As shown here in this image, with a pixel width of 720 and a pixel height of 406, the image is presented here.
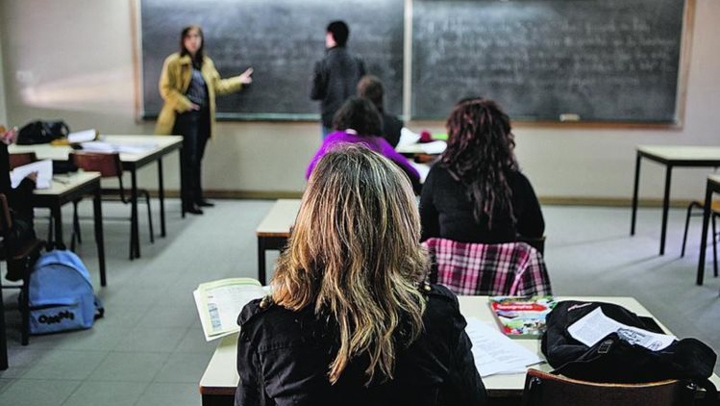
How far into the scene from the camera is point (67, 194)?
402 cm

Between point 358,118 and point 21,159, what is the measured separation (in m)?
2.04

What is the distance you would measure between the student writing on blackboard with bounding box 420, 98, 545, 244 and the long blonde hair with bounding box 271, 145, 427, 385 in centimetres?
144

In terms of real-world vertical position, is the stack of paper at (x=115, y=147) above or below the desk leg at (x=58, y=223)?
above

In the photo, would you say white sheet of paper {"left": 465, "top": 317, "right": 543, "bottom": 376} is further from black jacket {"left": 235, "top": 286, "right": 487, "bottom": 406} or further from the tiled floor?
the tiled floor

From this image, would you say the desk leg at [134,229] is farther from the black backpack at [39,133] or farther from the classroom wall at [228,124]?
the classroom wall at [228,124]

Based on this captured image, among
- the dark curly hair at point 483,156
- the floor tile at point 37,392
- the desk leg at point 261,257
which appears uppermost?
the dark curly hair at point 483,156

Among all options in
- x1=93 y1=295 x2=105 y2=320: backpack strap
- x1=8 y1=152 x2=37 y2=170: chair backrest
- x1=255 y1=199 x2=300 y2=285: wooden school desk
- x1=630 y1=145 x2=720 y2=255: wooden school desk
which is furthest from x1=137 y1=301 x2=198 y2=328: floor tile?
x1=630 y1=145 x2=720 y2=255: wooden school desk

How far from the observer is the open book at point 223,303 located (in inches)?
79.7

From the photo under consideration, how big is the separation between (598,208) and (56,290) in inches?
182

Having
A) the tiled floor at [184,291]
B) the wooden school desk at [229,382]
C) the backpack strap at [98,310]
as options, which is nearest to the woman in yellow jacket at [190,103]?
the tiled floor at [184,291]

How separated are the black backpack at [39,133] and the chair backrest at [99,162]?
0.80 metres

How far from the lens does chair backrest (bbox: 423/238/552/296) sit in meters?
2.86

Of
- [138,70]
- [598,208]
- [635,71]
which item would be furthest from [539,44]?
[138,70]

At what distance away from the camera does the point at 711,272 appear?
16.3ft
